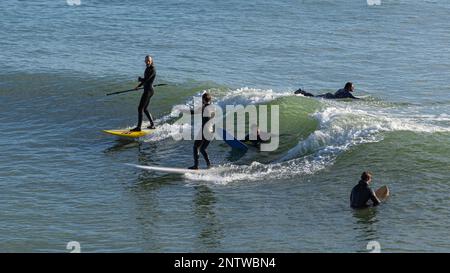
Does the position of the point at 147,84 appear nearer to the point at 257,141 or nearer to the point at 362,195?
the point at 257,141

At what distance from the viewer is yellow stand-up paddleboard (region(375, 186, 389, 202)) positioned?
16.8m

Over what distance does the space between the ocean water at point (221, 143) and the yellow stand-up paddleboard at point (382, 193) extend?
251 millimetres

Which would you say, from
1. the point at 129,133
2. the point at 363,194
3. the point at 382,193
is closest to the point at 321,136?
the point at 382,193

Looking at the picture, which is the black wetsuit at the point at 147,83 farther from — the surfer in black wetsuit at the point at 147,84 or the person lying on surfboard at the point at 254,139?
the person lying on surfboard at the point at 254,139

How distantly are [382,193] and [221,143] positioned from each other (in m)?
6.18

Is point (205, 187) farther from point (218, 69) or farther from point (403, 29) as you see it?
point (403, 29)

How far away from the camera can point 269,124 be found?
75.5 feet

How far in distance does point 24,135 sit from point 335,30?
80.0ft

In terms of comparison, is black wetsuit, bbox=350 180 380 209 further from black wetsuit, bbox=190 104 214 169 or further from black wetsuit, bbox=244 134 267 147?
black wetsuit, bbox=244 134 267 147

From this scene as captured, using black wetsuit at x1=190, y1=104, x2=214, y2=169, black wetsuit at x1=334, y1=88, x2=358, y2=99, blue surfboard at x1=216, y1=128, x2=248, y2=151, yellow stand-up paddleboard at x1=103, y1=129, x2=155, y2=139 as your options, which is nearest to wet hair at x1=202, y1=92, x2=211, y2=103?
black wetsuit at x1=190, y1=104, x2=214, y2=169

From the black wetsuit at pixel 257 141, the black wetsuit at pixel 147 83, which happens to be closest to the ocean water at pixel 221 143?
the black wetsuit at pixel 257 141

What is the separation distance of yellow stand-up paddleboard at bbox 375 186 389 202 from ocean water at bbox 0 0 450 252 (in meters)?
0.25

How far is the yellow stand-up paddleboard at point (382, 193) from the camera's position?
16750mm

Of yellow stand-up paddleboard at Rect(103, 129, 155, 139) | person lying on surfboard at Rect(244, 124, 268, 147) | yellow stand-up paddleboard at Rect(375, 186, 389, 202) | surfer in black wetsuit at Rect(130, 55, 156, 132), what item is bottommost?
yellow stand-up paddleboard at Rect(375, 186, 389, 202)
